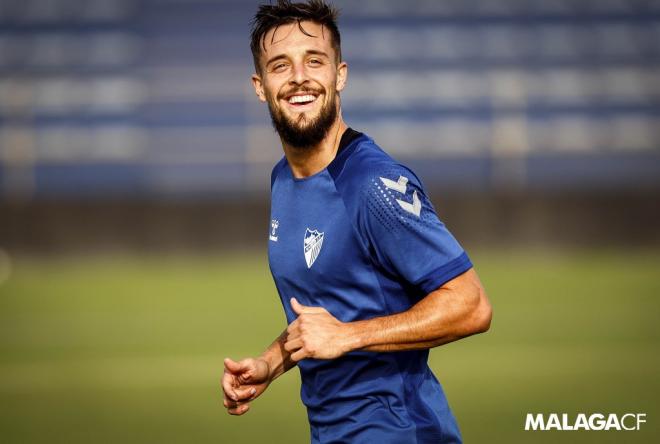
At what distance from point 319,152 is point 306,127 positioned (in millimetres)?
104

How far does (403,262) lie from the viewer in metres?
3.45

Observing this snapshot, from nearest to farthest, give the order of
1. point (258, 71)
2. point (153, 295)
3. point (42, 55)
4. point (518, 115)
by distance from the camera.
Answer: point (258, 71) → point (153, 295) → point (518, 115) → point (42, 55)

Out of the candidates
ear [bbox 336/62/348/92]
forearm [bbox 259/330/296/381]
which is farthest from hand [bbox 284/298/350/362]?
ear [bbox 336/62/348/92]

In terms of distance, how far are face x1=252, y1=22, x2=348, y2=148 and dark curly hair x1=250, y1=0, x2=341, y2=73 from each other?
0.02m

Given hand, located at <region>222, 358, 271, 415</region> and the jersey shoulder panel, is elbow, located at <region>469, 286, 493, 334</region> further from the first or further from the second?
hand, located at <region>222, 358, 271, 415</region>

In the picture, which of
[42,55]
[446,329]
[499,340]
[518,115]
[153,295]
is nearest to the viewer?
[446,329]

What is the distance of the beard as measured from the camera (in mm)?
3801

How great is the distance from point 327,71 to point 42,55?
26.6 meters

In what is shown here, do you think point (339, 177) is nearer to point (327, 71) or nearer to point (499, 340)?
point (327, 71)

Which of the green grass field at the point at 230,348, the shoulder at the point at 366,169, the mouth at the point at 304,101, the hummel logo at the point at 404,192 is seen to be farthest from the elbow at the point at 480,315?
the green grass field at the point at 230,348

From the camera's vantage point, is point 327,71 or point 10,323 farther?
point 10,323

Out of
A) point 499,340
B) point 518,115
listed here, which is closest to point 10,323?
point 499,340

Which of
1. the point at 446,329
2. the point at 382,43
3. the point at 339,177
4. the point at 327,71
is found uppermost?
the point at 382,43

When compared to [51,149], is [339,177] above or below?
below
